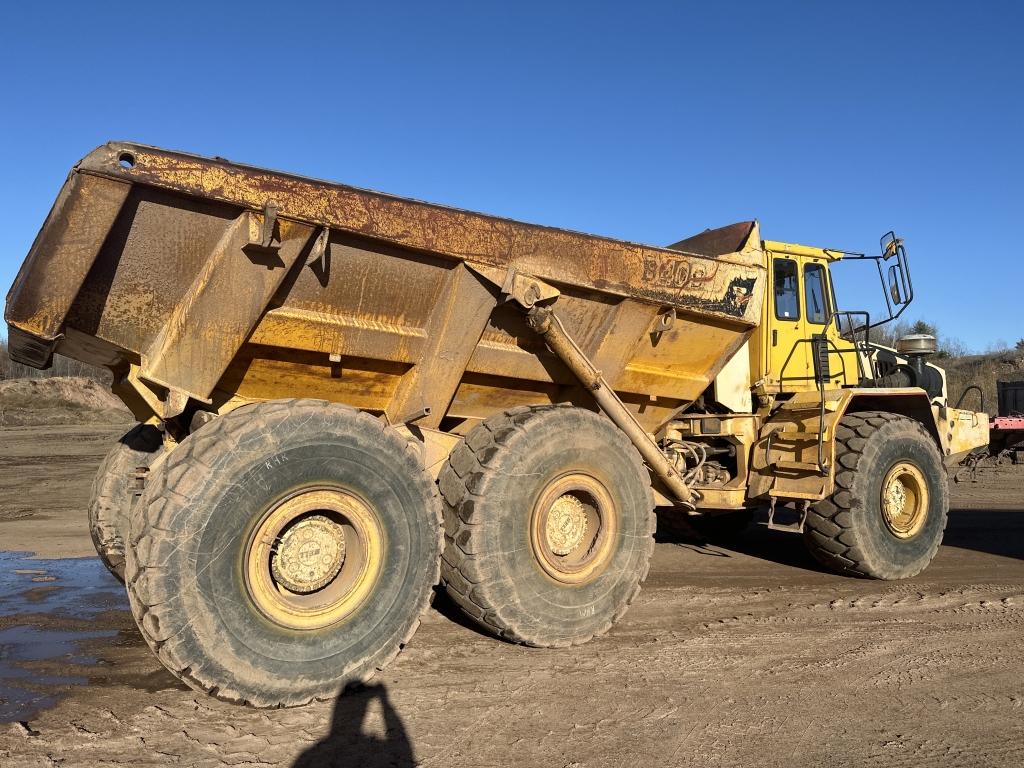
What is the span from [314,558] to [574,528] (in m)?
1.70

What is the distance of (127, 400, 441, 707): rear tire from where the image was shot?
3154mm

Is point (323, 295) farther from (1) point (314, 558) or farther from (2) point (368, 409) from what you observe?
(1) point (314, 558)

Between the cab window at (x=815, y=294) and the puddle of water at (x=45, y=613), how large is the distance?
5988 mm

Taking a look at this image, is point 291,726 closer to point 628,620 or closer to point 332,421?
point 332,421

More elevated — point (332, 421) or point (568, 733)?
point (332, 421)

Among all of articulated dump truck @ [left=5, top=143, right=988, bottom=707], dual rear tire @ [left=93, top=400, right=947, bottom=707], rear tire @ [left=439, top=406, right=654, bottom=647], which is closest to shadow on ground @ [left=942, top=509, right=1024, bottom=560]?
articulated dump truck @ [left=5, top=143, right=988, bottom=707]

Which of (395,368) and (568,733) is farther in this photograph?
(395,368)

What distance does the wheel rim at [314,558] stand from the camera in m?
3.45

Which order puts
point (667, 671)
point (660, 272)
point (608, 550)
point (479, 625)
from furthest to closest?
1. point (660, 272)
2. point (608, 550)
3. point (479, 625)
4. point (667, 671)

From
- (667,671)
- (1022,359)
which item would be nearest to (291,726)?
(667,671)

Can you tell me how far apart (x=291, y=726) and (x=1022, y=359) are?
38053 millimetres

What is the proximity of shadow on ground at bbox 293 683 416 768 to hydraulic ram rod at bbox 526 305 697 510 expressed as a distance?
88.2 inches

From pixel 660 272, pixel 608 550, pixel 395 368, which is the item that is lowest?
pixel 608 550

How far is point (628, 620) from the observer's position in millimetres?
4914
